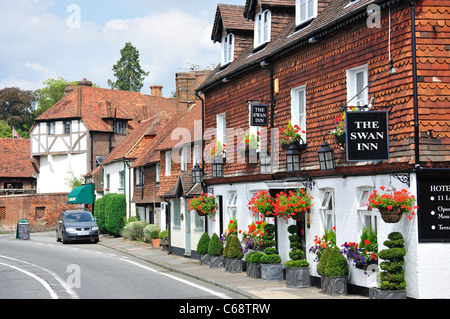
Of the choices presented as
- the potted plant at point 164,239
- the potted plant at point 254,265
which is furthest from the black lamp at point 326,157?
the potted plant at point 164,239

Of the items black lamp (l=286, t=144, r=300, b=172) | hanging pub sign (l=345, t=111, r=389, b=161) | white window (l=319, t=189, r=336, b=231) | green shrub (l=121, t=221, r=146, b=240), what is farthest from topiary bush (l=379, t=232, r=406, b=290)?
green shrub (l=121, t=221, r=146, b=240)

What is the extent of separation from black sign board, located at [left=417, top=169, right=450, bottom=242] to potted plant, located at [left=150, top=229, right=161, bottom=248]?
23.4 metres

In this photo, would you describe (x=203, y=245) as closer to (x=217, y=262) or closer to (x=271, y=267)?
(x=217, y=262)

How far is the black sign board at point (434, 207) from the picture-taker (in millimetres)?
12688

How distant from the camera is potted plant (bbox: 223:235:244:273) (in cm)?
2108

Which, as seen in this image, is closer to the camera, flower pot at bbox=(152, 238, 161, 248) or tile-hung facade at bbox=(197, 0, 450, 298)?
tile-hung facade at bbox=(197, 0, 450, 298)

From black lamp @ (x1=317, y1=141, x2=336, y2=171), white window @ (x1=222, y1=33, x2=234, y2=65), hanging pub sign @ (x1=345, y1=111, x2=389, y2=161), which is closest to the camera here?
hanging pub sign @ (x1=345, y1=111, x2=389, y2=161)

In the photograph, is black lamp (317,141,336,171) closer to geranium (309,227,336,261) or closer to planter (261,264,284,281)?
geranium (309,227,336,261)

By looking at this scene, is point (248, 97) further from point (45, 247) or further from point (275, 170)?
point (45, 247)

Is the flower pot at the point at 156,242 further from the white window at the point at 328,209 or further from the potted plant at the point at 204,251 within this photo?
the white window at the point at 328,209

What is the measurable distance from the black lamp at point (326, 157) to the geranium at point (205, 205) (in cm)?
965

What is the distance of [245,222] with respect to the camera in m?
21.9

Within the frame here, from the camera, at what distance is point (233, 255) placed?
21.3 m
